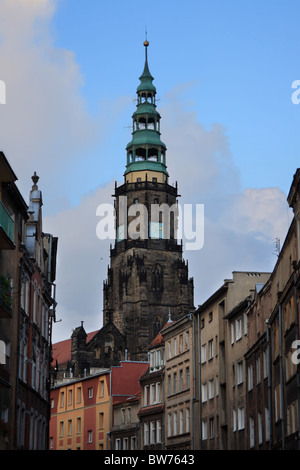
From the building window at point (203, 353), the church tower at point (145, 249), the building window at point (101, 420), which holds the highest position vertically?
the church tower at point (145, 249)

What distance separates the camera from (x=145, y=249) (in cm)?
15375

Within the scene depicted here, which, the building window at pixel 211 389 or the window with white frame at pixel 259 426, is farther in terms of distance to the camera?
the building window at pixel 211 389

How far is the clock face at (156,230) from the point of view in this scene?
511 ft

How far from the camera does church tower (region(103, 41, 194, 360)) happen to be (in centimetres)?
15038

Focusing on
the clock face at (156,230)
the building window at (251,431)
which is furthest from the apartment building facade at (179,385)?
the clock face at (156,230)

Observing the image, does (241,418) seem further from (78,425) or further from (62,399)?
(62,399)

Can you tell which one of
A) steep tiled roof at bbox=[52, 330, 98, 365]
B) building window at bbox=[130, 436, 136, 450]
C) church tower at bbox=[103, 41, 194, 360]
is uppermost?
church tower at bbox=[103, 41, 194, 360]

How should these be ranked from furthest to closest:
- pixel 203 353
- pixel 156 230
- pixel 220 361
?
pixel 156 230
pixel 203 353
pixel 220 361

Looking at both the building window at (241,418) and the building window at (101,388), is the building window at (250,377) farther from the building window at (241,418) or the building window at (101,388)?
the building window at (101,388)

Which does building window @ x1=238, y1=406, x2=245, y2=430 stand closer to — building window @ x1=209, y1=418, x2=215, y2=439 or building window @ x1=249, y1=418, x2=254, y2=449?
building window @ x1=249, y1=418, x2=254, y2=449

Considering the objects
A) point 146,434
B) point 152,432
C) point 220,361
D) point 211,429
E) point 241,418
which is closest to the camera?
point 241,418

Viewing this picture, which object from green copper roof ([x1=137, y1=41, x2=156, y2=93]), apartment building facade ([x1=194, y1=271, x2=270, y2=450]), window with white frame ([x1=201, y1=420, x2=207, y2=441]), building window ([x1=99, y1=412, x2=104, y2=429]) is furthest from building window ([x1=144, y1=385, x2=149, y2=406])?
green copper roof ([x1=137, y1=41, x2=156, y2=93])

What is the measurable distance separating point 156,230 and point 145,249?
13.8 ft

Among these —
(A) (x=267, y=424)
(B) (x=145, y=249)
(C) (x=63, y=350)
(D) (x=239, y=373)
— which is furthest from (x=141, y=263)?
(A) (x=267, y=424)
